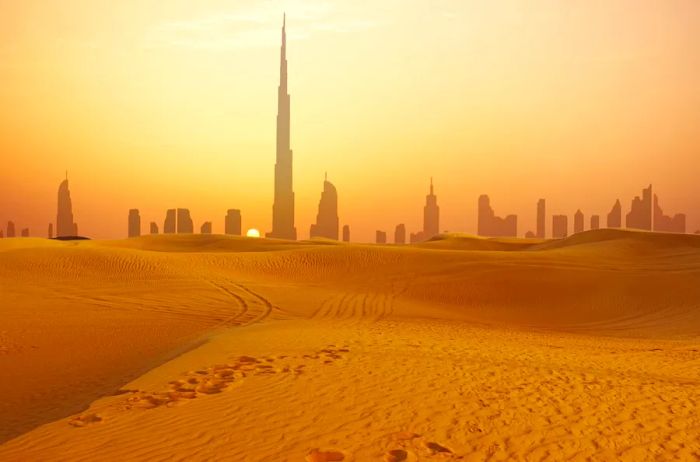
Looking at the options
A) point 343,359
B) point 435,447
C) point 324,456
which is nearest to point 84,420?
point 324,456

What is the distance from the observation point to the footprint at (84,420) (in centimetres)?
646

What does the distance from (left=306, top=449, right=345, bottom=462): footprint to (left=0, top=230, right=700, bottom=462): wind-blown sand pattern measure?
0.8 inches

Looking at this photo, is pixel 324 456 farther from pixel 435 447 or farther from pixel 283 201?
pixel 283 201

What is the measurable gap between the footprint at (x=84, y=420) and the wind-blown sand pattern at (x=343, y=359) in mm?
35

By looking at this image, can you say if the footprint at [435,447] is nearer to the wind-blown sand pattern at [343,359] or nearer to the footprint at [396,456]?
the wind-blown sand pattern at [343,359]

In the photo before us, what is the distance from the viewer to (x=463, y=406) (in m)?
6.98

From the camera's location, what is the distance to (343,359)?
32.2 ft

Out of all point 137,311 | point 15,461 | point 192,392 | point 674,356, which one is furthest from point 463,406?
point 137,311

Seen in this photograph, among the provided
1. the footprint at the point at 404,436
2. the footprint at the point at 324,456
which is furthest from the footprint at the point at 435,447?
the footprint at the point at 324,456

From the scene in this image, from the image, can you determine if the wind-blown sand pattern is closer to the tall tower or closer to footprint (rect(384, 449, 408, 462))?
footprint (rect(384, 449, 408, 462))

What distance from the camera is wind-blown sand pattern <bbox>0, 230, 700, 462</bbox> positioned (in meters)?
5.94

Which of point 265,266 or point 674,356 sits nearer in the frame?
point 674,356

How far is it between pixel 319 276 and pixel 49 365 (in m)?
15.5

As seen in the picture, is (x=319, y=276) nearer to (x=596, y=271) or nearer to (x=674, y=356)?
(x=596, y=271)
